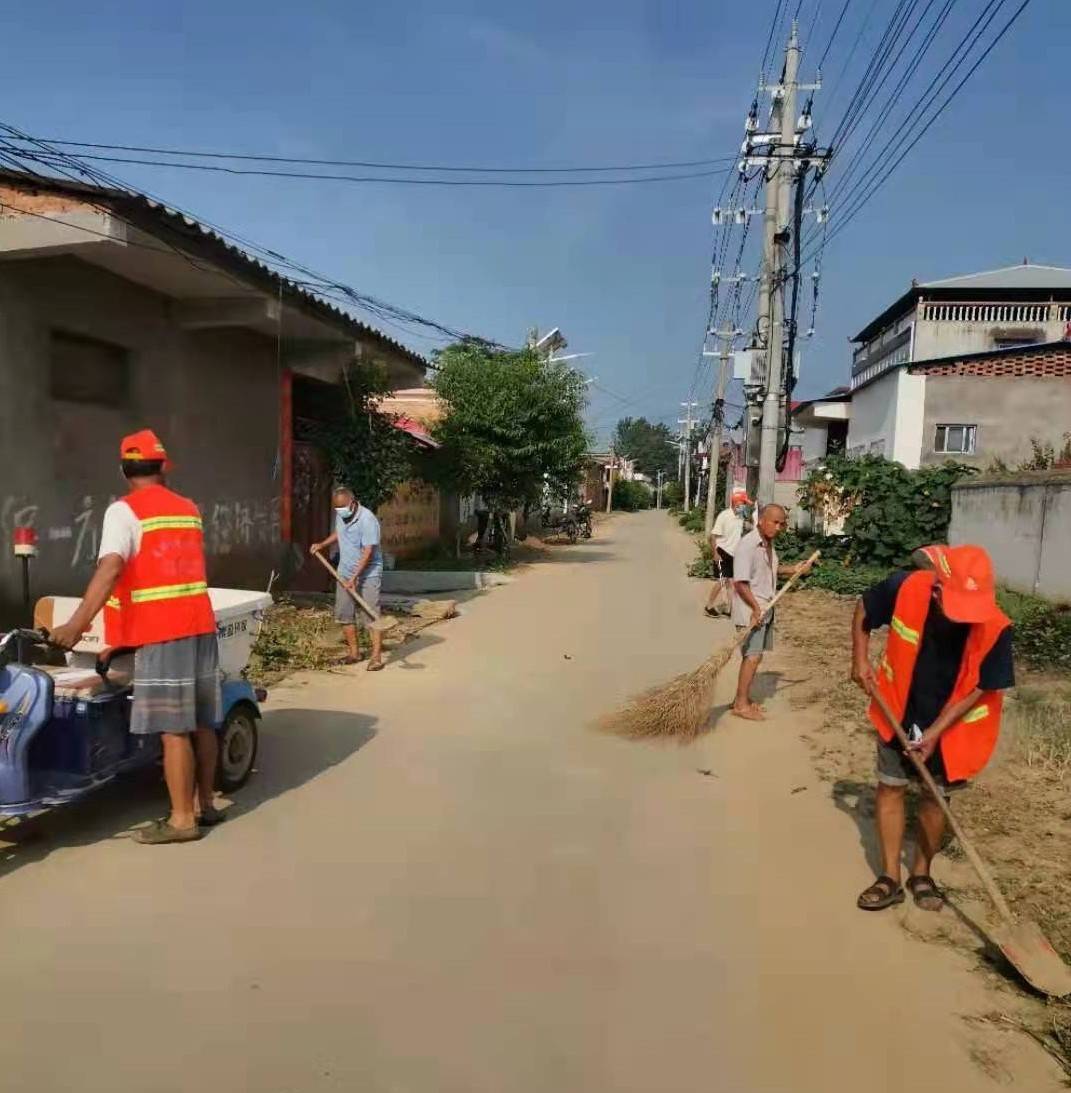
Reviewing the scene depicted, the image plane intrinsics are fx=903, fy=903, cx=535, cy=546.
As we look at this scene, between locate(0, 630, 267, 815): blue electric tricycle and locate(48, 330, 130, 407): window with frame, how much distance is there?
388cm

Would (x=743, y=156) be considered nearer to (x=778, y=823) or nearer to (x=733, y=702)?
(x=733, y=702)

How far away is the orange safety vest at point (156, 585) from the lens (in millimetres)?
4078

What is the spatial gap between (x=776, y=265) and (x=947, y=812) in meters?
13.4

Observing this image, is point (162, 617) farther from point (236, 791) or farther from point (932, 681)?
point (932, 681)

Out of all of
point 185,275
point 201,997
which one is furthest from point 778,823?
point 185,275

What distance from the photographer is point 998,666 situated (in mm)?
3533

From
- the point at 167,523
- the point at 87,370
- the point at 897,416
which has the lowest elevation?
the point at 167,523

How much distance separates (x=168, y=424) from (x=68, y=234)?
2618 millimetres

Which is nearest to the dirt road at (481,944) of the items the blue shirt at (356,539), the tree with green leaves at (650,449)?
the blue shirt at (356,539)

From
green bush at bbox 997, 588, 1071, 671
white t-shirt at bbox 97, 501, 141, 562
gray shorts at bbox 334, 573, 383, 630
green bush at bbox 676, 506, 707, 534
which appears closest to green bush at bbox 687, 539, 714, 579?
green bush at bbox 997, 588, 1071, 671

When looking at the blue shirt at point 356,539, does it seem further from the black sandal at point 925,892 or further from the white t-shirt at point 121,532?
the black sandal at point 925,892

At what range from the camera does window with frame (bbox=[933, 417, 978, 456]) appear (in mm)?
20484

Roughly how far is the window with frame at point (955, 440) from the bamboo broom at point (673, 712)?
52.6 ft

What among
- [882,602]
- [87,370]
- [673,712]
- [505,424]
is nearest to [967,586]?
[882,602]
